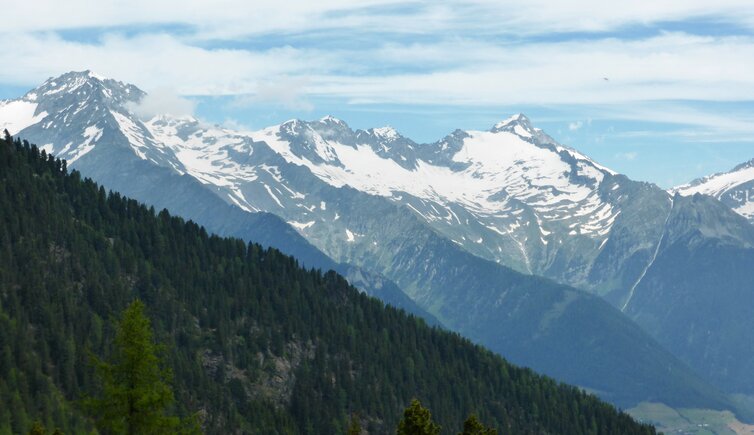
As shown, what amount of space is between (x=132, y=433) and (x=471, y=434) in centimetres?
2225

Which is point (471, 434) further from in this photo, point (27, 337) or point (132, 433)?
point (27, 337)

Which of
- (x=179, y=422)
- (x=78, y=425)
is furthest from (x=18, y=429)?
(x=179, y=422)

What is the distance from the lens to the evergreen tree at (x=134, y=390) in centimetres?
7481

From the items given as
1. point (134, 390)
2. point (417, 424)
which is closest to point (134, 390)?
point (134, 390)

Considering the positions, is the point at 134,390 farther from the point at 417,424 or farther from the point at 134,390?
the point at 417,424

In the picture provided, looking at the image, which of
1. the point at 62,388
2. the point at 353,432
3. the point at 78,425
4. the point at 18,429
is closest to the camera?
the point at 353,432

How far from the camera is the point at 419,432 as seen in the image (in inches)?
2879

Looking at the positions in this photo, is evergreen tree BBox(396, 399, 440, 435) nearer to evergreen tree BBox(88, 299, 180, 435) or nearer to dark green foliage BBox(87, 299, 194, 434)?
dark green foliage BBox(87, 299, 194, 434)

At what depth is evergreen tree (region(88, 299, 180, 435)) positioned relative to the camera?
74812mm

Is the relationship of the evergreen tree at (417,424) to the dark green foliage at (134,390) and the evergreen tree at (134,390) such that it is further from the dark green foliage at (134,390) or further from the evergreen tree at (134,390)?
the evergreen tree at (134,390)

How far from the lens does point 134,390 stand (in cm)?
7475

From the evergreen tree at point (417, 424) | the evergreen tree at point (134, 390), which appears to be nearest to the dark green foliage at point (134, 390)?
the evergreen tree at point (134, 390)

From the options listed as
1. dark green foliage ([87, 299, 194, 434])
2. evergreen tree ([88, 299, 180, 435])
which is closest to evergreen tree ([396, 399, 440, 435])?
dark green foliage ([87, 299, 194, 434])

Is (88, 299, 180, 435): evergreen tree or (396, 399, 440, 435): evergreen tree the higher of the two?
(396, 399, 440, 435): evergreen tree
